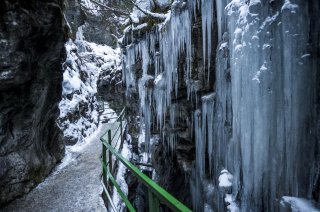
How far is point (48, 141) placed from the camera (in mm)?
7418

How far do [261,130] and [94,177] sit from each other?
449 cm

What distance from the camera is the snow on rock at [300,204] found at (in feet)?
6.87

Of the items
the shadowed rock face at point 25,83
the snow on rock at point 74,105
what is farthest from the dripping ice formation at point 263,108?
the snow on rock at point 74,105

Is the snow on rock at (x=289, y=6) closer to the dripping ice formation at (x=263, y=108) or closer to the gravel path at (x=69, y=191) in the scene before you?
the dripping ice formation at (x=263, y=108)

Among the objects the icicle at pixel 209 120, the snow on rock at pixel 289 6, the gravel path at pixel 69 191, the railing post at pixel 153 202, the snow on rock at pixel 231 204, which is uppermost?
the snow on rock at pixel 289 6

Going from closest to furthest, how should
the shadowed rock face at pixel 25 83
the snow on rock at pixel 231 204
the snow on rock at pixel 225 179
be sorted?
the snow on rock at pixel 231 204 < the snow on rock at pixel 225 179 < the shadowed rock face at pixel 25 83

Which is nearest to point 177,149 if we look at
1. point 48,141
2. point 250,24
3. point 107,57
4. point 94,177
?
point 94,177

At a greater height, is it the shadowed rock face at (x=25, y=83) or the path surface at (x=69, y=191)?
the shadowed rock face at (x=25, y=83)

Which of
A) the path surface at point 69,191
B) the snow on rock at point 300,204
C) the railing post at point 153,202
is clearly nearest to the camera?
the railing post at point 153,202

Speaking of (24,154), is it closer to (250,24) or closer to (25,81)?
(25,81)

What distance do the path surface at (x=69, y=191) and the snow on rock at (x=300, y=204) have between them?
2.78m

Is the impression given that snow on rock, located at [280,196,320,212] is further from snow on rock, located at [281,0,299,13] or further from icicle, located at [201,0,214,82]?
icicle, located at [201,0,214,82]

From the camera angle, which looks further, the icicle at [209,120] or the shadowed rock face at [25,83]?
the shadowed rock face at [25,83]

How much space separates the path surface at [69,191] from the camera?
14.3ft
